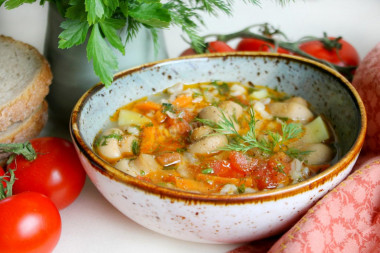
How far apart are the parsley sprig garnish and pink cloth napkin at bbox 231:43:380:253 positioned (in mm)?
241

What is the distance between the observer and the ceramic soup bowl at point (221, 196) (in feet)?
4.54

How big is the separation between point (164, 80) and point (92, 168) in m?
0.73

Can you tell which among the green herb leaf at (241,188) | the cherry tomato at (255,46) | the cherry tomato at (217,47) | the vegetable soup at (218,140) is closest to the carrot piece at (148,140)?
the vegetable soup at (218,140)

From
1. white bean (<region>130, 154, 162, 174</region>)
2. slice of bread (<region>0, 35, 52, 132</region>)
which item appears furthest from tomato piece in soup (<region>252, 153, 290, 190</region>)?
slice of bread (<region>0, 35, 52, 132</region>)

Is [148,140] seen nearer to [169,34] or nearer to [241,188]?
[241,188]

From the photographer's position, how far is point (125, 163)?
1.65m

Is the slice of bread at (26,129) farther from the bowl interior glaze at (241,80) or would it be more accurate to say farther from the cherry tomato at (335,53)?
the cherry tomato at (335,53)

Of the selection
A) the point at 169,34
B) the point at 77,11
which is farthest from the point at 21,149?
the point at 169,34

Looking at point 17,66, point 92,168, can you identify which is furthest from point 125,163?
point 17,66

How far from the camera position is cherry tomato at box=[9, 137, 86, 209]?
1.75 meters

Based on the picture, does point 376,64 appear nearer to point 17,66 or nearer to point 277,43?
point 277,43

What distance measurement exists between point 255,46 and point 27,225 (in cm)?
157

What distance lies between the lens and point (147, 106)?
6.59 ft

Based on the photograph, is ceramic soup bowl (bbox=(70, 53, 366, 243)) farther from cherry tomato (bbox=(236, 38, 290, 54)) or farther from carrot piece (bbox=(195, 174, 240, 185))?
cherry tomato (bbox=(236, 38, 290, 54))
